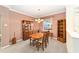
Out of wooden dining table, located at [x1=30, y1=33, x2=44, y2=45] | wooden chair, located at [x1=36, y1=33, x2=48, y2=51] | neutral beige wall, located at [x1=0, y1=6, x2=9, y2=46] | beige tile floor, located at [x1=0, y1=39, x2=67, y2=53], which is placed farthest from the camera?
neutral beige wall, located at [x1=0, y1=6, x2=9, y2=46]

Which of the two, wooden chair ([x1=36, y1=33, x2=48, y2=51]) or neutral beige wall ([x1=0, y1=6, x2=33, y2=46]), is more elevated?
neutral beige wall ([x1=0, y1=6, x2=33, y2=46])

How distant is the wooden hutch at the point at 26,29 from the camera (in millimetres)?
2963

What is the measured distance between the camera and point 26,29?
9.86 feet

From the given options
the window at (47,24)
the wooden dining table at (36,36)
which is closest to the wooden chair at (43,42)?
the wooden dining table at (36,36)

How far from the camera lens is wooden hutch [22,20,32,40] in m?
2.96

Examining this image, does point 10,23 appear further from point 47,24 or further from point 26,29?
point 47,24

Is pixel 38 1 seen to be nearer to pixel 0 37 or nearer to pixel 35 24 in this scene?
pixel 35 24

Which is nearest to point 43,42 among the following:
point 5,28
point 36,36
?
point 36,36

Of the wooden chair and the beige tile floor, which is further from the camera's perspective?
the wooden chair

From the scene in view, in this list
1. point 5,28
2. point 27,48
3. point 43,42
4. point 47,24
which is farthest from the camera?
point 5,28

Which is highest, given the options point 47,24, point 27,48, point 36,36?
point 47,24

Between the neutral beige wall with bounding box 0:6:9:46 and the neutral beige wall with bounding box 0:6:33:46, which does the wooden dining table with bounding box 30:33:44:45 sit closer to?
the neutral beige wall with bounding box 0:6:33:46

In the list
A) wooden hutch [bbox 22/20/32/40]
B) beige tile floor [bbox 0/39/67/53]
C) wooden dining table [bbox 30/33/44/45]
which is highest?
wooden hutch [bbox 22/20/32/40]

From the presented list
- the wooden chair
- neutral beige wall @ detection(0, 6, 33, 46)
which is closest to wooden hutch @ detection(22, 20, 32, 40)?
neutral beige wall @ detection(0, 6, 33, 46)
